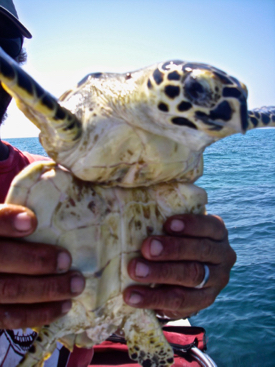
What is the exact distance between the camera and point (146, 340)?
1.70 meters

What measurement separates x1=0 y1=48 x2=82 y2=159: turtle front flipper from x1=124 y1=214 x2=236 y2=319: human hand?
56 cm

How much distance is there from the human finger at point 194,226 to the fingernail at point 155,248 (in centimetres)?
11

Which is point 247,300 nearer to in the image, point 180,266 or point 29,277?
point 180,266

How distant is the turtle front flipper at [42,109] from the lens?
1100mm

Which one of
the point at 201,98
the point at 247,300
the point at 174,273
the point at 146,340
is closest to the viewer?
the point at 201,98

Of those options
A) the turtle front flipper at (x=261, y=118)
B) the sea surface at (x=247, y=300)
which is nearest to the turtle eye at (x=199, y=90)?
the turtle front flipper at (x=261, y=118)

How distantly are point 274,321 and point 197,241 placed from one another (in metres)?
3.82

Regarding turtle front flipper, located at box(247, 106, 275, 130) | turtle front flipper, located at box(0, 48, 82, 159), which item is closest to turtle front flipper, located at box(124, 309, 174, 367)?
turtle front flipper, located at box(0, 48, 82, 159)

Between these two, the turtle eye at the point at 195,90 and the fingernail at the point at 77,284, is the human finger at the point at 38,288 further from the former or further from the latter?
the turtle eye at the point at 195,90

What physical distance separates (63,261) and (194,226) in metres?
0.63

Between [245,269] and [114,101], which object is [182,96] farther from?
[245,269]

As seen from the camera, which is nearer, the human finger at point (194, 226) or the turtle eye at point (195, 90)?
the turtle eye at point (195, 90)

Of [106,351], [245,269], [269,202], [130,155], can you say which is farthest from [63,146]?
[269,202]

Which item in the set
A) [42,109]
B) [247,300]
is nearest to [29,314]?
[42,109]
